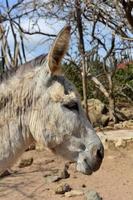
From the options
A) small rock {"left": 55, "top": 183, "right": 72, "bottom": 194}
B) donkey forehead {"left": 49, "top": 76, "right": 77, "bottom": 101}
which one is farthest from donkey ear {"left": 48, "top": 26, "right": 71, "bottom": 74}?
small rock {"left": 55, "top": 183, "right": 72, "bottom": 194}

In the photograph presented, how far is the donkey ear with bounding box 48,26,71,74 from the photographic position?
3.02 m

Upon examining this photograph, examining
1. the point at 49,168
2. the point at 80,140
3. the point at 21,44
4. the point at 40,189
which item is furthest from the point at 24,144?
the point at 21,44

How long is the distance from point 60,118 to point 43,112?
0.12 m

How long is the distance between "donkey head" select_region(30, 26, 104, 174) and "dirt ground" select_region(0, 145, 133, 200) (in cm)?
326

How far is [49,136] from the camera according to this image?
10.4 feet

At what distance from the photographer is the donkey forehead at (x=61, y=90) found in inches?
125

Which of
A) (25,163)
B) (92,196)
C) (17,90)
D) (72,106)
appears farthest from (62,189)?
(17,90)

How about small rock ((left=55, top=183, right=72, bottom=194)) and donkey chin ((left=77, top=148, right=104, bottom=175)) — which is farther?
small rock ((left=55, top=183, right=72, bottom=194))

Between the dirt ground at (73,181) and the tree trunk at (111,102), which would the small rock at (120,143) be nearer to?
the dirt ground at (73,181)

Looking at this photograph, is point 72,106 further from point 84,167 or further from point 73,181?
point 73,181

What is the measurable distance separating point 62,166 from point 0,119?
506cm

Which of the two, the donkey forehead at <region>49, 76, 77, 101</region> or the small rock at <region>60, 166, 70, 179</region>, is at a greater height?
the donkey forehead at <region>49, 76, 77, 101</region>

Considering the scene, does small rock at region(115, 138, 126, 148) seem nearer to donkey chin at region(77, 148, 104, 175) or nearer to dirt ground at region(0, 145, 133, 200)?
dirt ground at region(0, 145, 133, 200)

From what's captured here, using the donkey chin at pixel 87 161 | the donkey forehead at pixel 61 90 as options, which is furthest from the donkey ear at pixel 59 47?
the donkey chin at pixel 87 161
